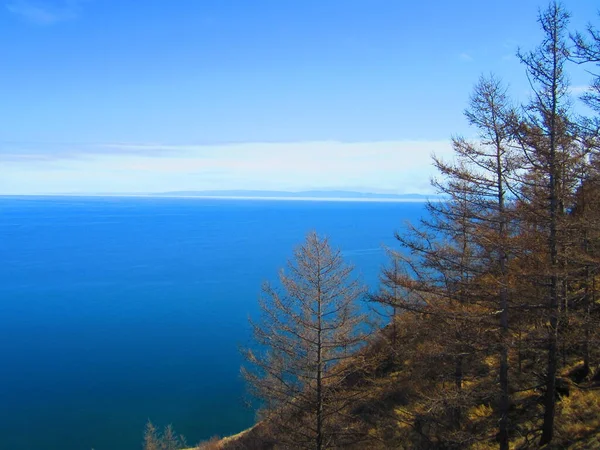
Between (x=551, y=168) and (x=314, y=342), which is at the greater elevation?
(x=551, y=168)

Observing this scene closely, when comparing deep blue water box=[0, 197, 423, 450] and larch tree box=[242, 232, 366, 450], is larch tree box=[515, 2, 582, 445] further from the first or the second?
deep blue water box=[0, 197, 423, 450]

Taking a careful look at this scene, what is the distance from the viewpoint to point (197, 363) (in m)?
38.0

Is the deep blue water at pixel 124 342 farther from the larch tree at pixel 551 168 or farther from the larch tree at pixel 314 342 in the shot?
the larch tree at pixel 551 168

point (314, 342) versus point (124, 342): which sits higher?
point (314, 342)

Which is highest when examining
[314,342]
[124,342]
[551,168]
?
[551,168]

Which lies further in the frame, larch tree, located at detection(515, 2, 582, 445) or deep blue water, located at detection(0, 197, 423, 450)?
deep blue water, located at detection(0, 197, 423, 450)

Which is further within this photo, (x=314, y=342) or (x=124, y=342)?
(x=124, y=342)

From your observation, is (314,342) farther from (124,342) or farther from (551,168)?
(124,342)

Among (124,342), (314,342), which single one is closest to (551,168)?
(314,342)

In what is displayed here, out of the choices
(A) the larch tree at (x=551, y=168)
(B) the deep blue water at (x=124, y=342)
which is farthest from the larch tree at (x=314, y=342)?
(B) the deep blue water at (x=124, y=342)

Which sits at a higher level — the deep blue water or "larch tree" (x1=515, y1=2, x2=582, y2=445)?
"larch tree" (x1=515, y1=2, x2=582, y2=445)

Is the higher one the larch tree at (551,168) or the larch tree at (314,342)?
the larch tree at (551,168)

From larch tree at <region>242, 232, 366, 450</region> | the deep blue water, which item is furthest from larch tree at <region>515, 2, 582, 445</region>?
the deep blue water

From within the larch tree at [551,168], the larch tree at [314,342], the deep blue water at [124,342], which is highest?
the larch tree at [551,168]
